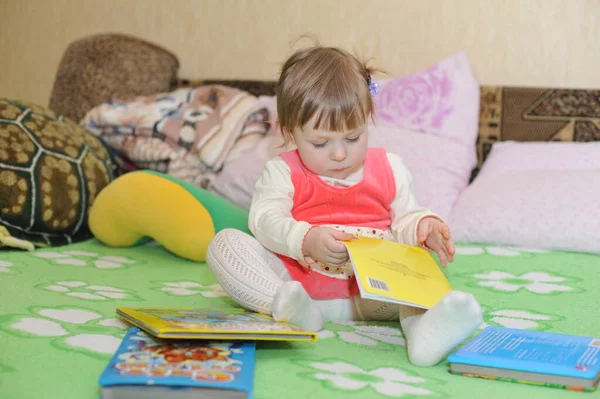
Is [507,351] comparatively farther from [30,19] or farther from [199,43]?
[30,19]

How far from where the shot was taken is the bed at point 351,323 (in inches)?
37.0

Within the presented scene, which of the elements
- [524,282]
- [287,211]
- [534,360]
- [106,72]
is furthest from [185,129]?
[534,360]

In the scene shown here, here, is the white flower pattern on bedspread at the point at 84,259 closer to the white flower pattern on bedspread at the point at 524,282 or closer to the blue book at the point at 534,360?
the white flower pattern on bedspread at the point at 524,282

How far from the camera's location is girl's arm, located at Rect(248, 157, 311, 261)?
122cm

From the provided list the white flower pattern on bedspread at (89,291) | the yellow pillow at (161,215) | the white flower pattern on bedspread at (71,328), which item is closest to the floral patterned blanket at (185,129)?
the yellow pillow at (161,215)

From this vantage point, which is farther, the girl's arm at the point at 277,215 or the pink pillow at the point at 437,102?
the pink pillow at the point at 437,102

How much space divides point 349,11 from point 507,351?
5.47 ft

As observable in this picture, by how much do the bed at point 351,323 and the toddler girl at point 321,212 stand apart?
0.07 m

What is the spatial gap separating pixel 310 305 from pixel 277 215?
186 mm

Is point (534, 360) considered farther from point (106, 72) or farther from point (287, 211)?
point (106, 72)

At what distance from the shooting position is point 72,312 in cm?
124

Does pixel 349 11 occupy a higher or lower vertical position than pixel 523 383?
higher

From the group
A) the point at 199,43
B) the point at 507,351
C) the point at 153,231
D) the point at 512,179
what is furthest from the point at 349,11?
the point at 507,351

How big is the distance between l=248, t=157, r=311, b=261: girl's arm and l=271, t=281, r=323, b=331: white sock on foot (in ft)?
0.29
